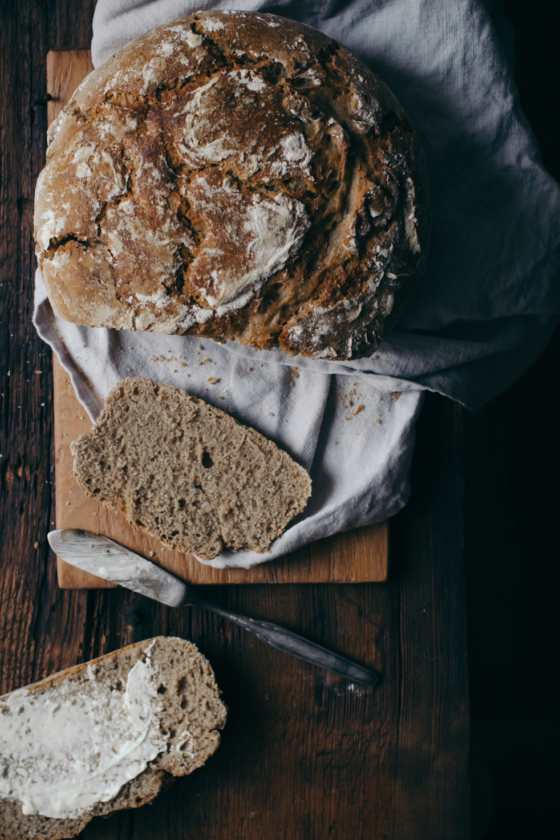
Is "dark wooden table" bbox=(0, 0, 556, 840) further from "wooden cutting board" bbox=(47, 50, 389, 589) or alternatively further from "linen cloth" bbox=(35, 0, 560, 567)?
"linen cloth" bbox=(35, 0, 560, 567)

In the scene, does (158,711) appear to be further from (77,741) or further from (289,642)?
(289,642)

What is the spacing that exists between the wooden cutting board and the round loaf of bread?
0.73 metres

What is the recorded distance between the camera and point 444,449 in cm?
223

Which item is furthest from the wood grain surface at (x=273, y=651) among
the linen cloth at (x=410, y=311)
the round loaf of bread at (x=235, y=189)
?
the round loaf of bread at (x=235, y=189)

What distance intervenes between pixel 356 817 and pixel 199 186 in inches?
95.3

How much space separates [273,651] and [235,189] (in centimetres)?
174

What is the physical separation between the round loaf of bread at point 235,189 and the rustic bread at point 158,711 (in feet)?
4.43

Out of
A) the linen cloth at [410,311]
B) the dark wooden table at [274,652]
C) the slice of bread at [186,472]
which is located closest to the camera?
the linen cloth at [410,311]

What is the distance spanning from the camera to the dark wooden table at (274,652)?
2230 millimetres

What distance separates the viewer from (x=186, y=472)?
6.99ft

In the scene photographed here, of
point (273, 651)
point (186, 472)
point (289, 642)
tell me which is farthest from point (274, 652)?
point (186, 472)

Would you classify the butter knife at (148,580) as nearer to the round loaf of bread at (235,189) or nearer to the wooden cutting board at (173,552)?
the wooden cutting board at (173,552)

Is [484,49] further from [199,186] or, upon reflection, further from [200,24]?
[199,186]

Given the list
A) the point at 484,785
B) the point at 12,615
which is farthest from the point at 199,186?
the point at 484,785
